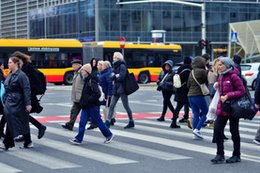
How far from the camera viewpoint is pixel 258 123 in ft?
53.3

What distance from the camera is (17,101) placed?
10.8m

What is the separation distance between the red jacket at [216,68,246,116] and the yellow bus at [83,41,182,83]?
32.3 metres

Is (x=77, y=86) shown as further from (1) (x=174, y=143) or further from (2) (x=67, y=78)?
(2) (x=67, y=78)

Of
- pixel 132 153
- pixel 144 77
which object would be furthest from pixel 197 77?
pixel 144 77

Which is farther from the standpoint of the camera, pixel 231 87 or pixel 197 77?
pixel 197 77

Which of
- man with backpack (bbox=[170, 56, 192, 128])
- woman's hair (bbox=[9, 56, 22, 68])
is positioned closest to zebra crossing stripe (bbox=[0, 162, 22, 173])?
woman's hair (bbox=[9, 56, 22, 68])

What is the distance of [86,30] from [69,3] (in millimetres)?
5561

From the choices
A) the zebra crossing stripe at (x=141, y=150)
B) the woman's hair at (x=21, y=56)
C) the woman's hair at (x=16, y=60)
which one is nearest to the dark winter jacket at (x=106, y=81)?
the zebra crossing stripe at (x=141, y=150)

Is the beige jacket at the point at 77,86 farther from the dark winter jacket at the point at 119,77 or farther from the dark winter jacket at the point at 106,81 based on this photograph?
the dark winter jacket at the point at 106,81

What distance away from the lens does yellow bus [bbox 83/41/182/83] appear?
4212 centimetres

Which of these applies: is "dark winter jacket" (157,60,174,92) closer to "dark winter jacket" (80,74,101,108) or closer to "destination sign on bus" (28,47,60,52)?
"dark winter jacket" (80,74,101,108)

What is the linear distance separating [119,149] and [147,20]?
59197mm

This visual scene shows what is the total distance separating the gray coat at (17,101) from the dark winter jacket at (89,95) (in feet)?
4.50

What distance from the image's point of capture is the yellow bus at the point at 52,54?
39.4m
